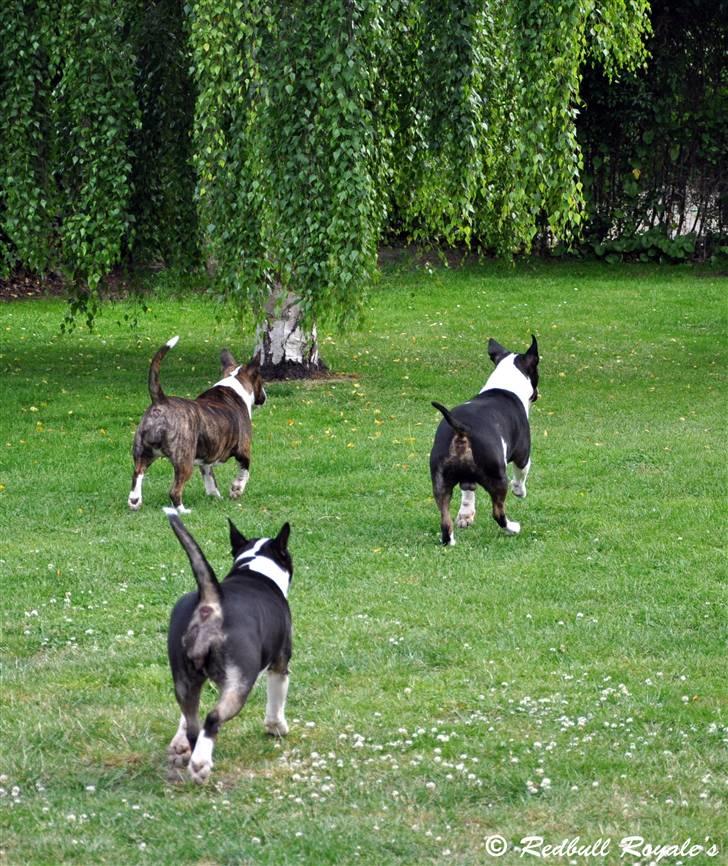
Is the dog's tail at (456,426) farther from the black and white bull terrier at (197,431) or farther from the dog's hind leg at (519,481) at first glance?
the black and white bull terrier at (197,431)

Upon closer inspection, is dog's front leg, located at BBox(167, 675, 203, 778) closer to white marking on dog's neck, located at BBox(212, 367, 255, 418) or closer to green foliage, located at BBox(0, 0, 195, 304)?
white marking on dog's neck, located at BBox(212, 367, 255, 418)

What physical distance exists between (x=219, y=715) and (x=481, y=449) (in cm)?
445

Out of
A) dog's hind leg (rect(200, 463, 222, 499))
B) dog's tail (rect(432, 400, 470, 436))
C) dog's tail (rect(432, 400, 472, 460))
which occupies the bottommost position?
dog's hind leg (rect(200, 463, 222, 499))

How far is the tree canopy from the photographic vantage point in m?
12.3

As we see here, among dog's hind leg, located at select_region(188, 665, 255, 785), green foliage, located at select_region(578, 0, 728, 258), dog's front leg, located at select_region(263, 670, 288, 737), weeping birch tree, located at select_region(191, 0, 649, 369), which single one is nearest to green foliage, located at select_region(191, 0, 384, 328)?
weeping birch tree, located at select_region(191, 0, 649, 369)

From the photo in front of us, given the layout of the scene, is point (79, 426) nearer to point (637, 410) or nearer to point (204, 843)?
point (637, 410)

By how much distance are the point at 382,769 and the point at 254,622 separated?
80 cm

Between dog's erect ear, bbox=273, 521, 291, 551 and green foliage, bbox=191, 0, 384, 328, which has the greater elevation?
green foliage, bbox=191, 0, 384, 328

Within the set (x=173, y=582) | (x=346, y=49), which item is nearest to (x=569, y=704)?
(x=173, y=582)

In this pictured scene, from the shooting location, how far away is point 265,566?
6035 millimetres

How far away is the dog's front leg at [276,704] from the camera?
5859mm

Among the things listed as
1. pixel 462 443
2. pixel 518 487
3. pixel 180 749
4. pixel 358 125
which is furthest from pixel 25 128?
pixel 180 749

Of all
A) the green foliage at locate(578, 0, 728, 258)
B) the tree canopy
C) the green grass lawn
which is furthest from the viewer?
the green foliage at locate(578, 0, 728, 258)

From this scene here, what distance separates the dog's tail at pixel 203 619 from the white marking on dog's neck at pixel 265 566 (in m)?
0.67
